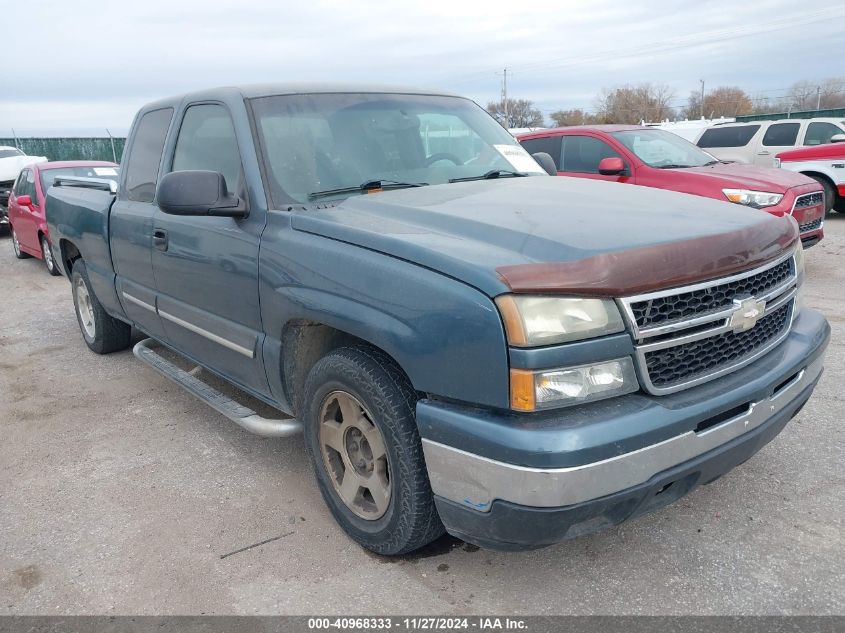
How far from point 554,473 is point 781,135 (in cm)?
1359

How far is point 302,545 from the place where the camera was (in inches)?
116

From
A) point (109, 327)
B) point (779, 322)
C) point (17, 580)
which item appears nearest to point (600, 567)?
point (779, 322)

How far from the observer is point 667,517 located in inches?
118

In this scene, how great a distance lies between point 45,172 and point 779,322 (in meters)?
10.5

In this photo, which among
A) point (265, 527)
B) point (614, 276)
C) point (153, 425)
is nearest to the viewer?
point (614, 276)

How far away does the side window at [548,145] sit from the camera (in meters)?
8.80

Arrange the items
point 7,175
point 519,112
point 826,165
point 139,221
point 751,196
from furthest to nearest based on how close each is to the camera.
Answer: point 519,112, point 7,175, point 826,165, point 751,196, point 139,221

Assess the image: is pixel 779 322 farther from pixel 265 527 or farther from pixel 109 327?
pixel 109 327

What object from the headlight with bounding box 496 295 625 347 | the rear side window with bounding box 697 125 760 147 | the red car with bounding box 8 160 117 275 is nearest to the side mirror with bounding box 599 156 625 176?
the headlight with bounding box 496 295 625 347

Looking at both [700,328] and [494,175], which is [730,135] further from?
[700,328]

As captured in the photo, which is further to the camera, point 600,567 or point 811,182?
point 811,182

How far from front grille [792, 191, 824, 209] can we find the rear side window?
258 inches

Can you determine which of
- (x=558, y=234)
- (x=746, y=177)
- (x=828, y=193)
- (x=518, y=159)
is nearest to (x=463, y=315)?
(x=558, y=234)

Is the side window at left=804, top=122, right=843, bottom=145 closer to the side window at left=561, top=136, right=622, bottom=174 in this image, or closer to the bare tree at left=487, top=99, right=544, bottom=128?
the side window at left=561, top=136, right=622, bottom=174
